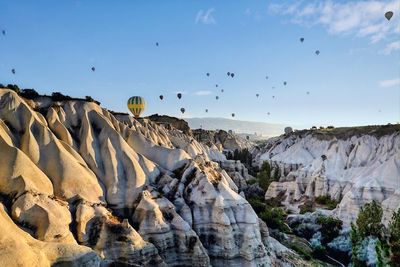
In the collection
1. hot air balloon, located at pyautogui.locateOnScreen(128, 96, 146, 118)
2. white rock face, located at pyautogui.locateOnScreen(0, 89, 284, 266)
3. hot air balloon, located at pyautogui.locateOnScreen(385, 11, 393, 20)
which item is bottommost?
white rock face, located at pyautogui.locateOnScreen(0, 89, 284, 266)

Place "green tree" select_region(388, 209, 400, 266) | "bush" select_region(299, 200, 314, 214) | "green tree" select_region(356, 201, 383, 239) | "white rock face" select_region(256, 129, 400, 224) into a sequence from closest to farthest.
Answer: "green tree" select_region(388, 209, 400, 266) < "green tree" select_region(356, 201, 383, 239) < "white rock face" select_region(256, 129, 400, 224) < "bush" select_region(299, 200, 314, 214)

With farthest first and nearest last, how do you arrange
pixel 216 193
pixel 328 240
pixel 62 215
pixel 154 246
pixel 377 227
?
pixel 328 240, pixel 377 227, pixel 216 193, pixel 154 246, pixel 62 215

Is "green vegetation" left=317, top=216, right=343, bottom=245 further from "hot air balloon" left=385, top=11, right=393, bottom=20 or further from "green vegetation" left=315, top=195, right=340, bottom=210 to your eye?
"hot air balloon" left=385, top=11, right=393, bottom=20

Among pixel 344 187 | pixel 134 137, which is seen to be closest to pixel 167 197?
pixel 134 137

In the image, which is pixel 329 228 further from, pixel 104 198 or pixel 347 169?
pixel 347 169

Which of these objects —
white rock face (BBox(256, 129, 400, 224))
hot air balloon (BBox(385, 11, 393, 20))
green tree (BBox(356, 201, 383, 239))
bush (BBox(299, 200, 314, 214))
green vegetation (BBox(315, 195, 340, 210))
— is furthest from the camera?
green vegetation (BBox(315, 195, 340, 210))

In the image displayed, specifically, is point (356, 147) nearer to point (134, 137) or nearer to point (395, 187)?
point (395, 187)

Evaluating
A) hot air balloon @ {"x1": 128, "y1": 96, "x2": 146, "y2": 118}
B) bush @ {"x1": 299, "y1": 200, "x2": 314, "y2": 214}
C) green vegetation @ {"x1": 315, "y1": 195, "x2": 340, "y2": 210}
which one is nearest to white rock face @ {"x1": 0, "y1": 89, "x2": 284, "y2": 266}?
hot air balloon @ {"x1": 128, "y1": 96, "x2": 146, "y2": 118}
